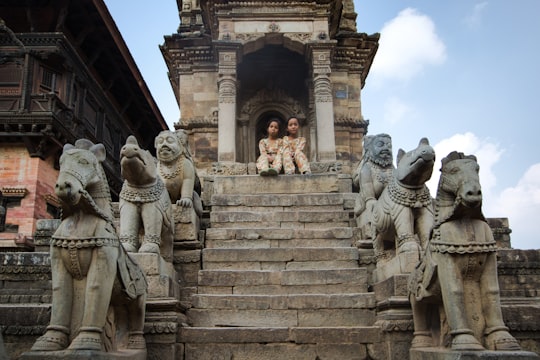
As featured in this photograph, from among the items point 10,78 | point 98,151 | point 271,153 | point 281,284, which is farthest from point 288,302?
point 10,78

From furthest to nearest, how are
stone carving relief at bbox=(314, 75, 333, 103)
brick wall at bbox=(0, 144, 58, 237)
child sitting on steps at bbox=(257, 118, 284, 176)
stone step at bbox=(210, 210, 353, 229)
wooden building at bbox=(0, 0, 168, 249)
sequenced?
wooden building at bbox=(0, 0, 168, 249), brick wall at bbox=(0, 144, 58, 237), stone carving relief at bbox=(314, 75, 333, 103), child sitting on steps at bbox=(257, 118, 284, 176), stone step at bbox=(210, 210, 353, 229)

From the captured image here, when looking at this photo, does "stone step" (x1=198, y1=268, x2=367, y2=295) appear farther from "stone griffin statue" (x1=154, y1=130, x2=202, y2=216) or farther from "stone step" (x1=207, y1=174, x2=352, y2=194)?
"stone step" (x1=207, y1=174, x2=352, y2=194)

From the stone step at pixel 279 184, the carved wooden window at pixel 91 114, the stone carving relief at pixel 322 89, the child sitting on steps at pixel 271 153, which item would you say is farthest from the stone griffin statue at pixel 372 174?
the carved wooden window at pixel 91 114

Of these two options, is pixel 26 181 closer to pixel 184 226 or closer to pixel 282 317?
pixel 184 226

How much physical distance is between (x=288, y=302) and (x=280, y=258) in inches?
38.4

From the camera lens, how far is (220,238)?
7801mm

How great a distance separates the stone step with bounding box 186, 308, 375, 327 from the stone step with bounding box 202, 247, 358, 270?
95cm

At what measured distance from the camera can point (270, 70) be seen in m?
15.2

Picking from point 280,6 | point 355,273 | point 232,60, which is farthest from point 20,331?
point 280,6

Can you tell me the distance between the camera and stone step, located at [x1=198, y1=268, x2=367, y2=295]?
6.71m

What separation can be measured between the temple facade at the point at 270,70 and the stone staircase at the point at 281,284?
4817mm

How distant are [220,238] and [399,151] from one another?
121 inches

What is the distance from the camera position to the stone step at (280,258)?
716 centimetres

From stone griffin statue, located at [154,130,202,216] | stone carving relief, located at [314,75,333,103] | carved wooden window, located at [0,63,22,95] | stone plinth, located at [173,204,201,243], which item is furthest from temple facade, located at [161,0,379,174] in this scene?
stone plinth, located at [173,204,201,243]
